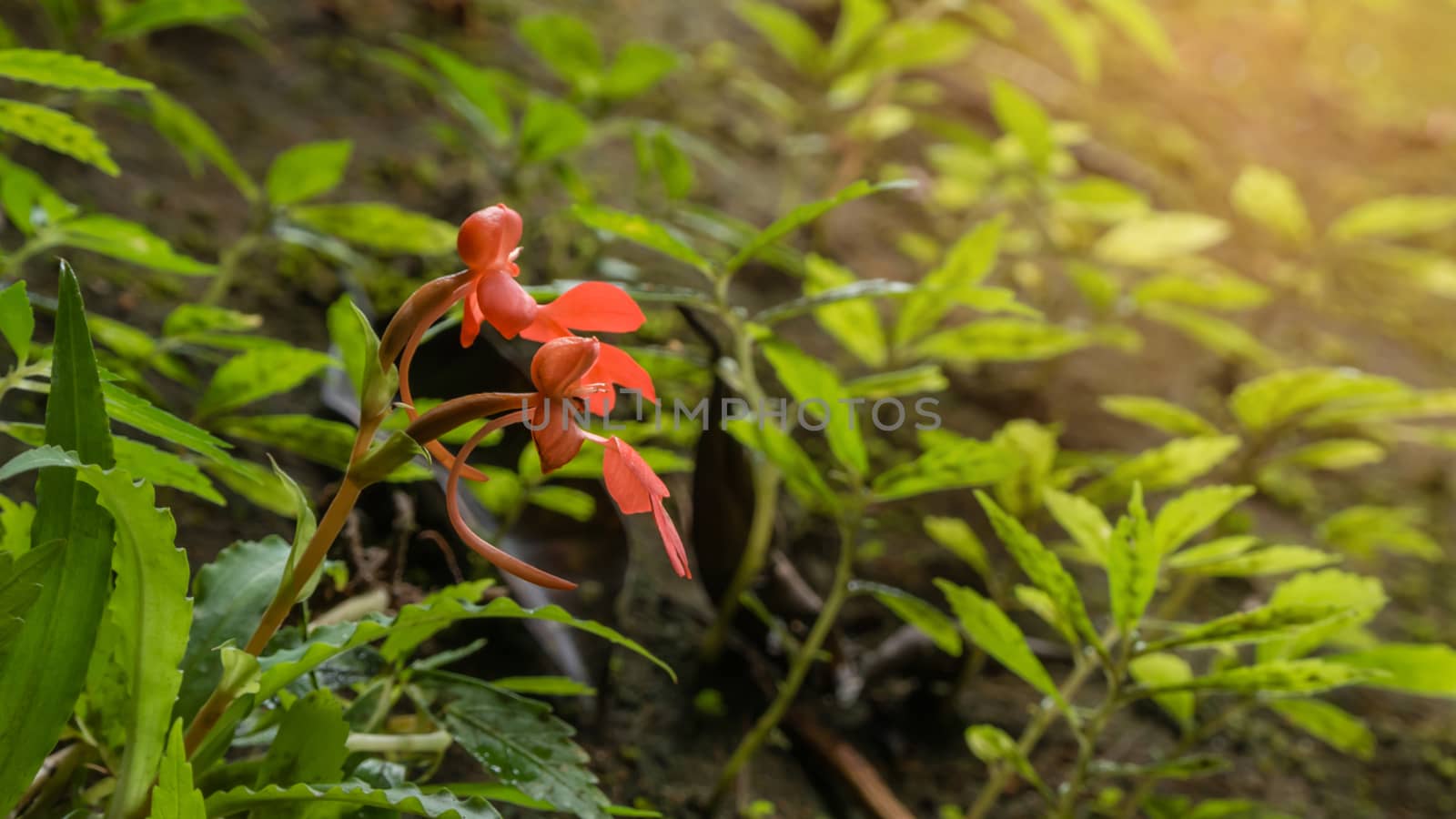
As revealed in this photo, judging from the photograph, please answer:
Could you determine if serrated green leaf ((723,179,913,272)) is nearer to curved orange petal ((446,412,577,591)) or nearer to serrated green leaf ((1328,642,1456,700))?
curved orange petal ((446,412,577,591))

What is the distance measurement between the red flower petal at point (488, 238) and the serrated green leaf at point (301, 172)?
2.16 feet

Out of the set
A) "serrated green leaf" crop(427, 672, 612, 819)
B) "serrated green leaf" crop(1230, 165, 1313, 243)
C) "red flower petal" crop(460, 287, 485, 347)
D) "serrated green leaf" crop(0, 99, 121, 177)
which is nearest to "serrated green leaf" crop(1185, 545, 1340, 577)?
"serrated green leaf" crop(427, 672, 612, 819)

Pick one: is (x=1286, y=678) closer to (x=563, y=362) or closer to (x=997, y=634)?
A: (x=997, y=634)

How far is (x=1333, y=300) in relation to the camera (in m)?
2.45

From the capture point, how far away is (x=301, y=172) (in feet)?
3.31

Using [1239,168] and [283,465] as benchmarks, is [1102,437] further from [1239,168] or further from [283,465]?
[1239,168]

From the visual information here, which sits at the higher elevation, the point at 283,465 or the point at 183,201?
the point at 183,201

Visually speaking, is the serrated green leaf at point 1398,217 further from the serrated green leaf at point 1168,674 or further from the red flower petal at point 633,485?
the red flower petal at point 633,485

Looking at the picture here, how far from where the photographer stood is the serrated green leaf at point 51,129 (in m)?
0.65

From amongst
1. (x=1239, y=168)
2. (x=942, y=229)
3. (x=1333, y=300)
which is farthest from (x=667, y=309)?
(x=1239, y=168)

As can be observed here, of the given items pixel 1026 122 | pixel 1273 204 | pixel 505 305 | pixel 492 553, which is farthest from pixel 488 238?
pixel 1273 204

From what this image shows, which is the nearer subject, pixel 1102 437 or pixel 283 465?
pixel 283 465

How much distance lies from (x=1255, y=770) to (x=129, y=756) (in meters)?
1.21

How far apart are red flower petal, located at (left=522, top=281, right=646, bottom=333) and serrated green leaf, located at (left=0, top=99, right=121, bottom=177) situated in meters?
0.39
